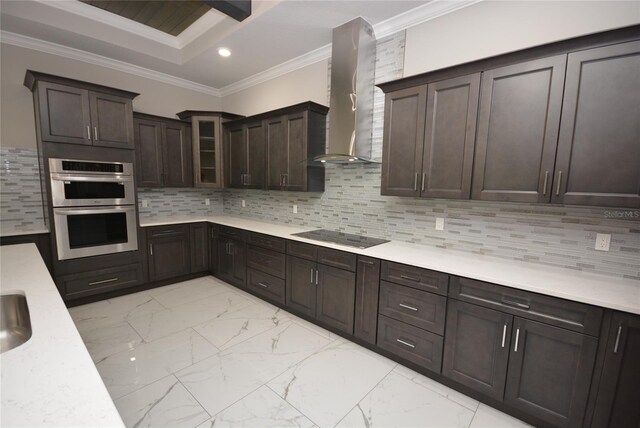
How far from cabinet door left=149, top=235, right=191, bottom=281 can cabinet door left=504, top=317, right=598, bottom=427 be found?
3.77m

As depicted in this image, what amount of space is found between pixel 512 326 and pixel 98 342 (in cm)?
320

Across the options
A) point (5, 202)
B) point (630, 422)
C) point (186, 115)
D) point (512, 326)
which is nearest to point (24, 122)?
point (5, 202)

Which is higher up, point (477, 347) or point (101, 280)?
point (477, 347)

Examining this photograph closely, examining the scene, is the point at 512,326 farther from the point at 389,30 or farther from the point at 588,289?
the point at 389,30

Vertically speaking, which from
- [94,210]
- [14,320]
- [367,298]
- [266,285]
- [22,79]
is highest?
[22,79]

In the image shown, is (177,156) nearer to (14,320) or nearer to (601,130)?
(14,320)

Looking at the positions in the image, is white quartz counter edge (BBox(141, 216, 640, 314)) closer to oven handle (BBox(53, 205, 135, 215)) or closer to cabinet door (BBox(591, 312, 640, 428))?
cabinet door (BBox(591, 312, 640, 428))

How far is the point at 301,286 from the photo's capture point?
2.87 meters

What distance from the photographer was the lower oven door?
295 cm

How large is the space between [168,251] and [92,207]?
1000mm

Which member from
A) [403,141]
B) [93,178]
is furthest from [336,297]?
[93,178]

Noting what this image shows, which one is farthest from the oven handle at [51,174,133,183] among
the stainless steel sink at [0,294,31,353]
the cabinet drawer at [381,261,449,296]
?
the cabinet drawer at [381,261,449,296]

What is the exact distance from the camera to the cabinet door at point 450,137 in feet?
6.59

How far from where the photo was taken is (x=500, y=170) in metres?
1.91
